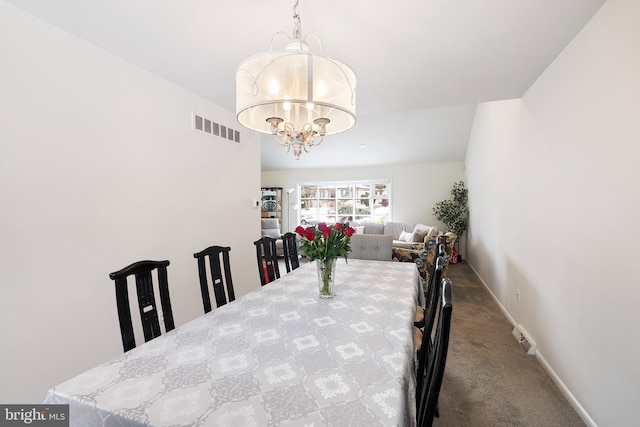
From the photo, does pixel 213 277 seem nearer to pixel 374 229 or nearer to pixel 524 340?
pixel 524 340

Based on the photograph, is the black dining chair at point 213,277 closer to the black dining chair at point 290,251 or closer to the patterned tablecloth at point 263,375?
the patterned tablecloth at point 263,375

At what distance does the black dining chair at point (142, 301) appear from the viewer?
4.03ft

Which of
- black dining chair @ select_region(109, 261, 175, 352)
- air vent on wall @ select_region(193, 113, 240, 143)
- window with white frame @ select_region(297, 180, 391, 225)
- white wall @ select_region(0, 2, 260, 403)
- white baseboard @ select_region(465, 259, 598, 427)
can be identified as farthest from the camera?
window with white frame @ select_region(297, 180, 391, 225)

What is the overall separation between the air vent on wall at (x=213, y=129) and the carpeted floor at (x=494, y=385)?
3.07 m

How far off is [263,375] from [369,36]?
200cm

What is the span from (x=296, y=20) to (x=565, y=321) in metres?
2.66

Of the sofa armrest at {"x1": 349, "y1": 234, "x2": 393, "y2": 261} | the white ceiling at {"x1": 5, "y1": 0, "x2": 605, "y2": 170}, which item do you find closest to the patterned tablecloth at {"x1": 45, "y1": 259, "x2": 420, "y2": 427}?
the white ceiling at {"x1": 5, "y1": 0, "x2": 605, "y2": 170}

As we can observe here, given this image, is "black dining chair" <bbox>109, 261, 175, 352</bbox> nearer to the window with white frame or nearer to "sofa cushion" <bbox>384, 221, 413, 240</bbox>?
"sofa cushion" <bbox>384, 221, 413, 240</bbox>

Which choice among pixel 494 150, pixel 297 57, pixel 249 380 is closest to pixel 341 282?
pixel 249 380

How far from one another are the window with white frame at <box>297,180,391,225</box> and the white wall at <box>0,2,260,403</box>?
18.5 feet

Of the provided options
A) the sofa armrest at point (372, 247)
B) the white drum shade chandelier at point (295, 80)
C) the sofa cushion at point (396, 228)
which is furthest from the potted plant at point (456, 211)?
the white drum shade chandelier at point (295, 80)

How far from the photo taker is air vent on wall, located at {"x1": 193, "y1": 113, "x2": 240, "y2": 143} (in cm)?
282

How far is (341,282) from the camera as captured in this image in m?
2.13

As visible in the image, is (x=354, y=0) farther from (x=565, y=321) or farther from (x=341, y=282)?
(x=565, y=321)
